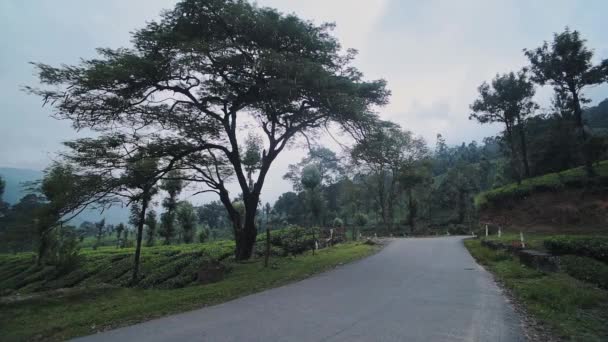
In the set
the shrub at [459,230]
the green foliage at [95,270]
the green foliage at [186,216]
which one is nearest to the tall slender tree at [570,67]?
the shrub at [459,230]

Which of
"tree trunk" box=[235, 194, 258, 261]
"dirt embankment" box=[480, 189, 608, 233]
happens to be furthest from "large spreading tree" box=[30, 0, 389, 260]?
"dirt embankment" box=[480, 189, 608, 233]

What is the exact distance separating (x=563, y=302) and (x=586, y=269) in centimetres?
313

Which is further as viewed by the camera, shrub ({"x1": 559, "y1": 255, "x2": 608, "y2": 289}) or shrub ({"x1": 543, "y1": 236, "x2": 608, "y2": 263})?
shrub ({"x1": 543, "y1": 236, "x2": 608, "y2": 263})

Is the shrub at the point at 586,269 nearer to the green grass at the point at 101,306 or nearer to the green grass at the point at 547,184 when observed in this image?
the green grass at the point at 101,306

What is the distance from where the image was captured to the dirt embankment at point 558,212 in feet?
71.2

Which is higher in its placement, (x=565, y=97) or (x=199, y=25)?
(x=565, y=97)

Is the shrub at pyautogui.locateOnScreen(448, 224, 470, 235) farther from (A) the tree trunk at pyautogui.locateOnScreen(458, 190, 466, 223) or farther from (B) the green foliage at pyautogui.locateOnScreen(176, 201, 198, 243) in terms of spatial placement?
(B) the green foliage at pyautogui.locateOnScreen(176, 201, 198, 243)

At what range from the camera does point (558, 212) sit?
23562 millimetres

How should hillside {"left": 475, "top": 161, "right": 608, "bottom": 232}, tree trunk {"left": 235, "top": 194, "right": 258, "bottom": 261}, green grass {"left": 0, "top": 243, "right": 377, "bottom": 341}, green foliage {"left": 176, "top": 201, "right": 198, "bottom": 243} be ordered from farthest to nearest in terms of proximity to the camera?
green foliage {"left": 176, "top": 201, "right": 198, "bottom": 243} → hillside {"left": 475, "top": 161, "right": 608, "bottom": 232} → tree trunk {"left": 235, "top": 194, "right": 258, "bottom": 261} → green grass {"left": 0, "top": 243, "right": 377, "bottom": 341}

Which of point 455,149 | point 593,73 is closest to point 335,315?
point 593,73

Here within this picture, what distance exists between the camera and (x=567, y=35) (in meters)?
27.3

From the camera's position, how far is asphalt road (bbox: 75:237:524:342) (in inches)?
185

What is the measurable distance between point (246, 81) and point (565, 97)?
35.7 meters

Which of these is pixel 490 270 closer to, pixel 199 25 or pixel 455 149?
pixel 199 25
